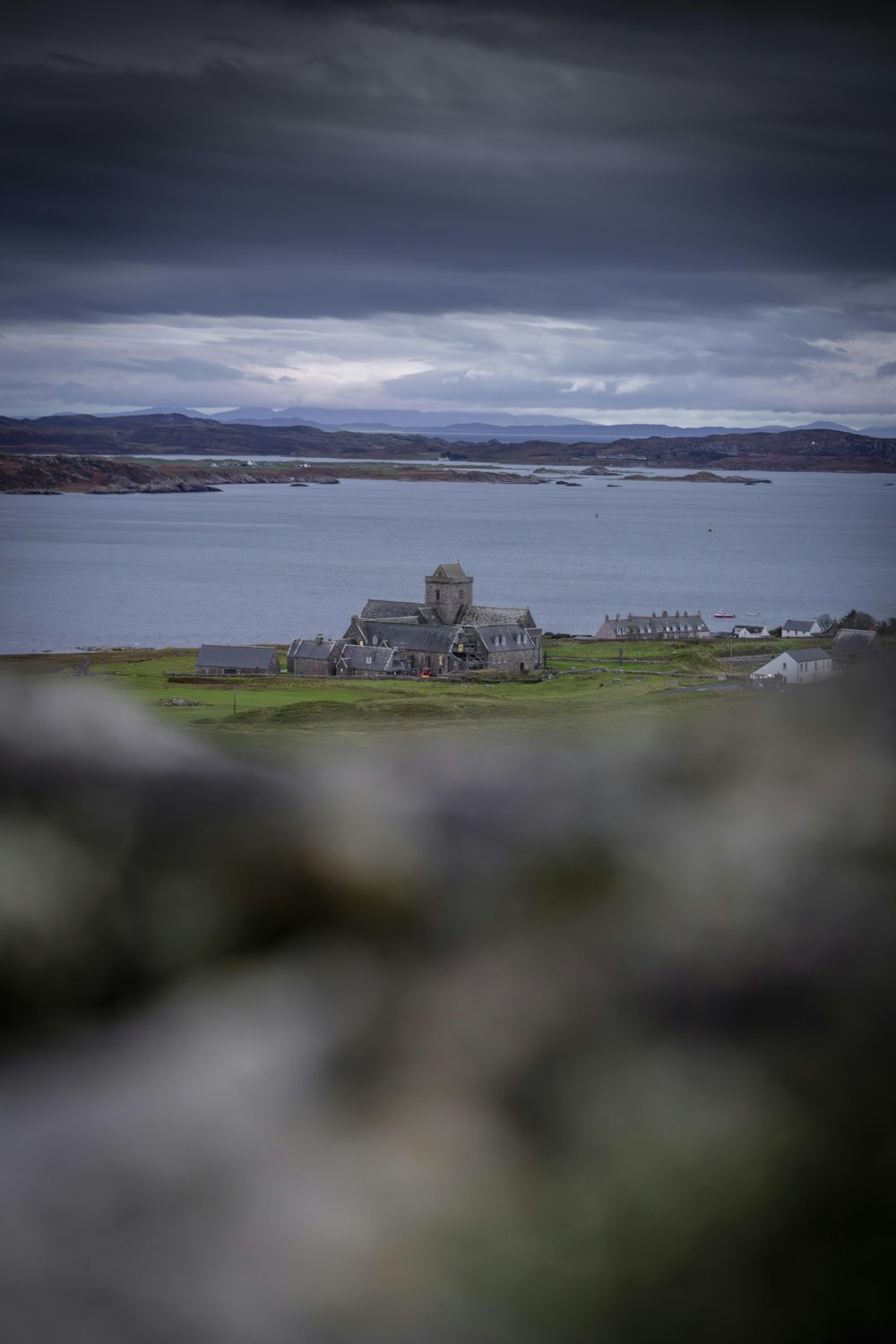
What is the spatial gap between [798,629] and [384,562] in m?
46.4

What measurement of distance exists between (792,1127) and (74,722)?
248cm

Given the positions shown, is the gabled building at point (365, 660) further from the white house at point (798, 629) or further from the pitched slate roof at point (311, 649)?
the white house at point (798, 629)

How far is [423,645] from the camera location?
166ft

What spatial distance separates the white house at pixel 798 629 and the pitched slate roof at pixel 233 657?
1972 cm

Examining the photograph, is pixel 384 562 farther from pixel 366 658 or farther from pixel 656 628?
pixel 366 658

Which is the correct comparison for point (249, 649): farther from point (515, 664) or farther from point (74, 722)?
point (74, 722)

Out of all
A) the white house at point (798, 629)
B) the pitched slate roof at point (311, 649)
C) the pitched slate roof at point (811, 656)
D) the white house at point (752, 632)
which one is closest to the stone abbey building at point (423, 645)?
the pitched slate roof at point (311, 649)

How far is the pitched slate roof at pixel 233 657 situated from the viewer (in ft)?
134

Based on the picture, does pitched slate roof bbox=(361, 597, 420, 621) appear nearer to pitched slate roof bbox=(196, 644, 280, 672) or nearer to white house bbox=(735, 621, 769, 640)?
pitched slate roof bbox=(196, 644, 280, 672)

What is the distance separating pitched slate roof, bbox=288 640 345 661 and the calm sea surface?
1084cm

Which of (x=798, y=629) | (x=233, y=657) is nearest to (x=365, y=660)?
(x=233, y=657)

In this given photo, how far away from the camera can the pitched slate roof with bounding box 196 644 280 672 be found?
4094cm

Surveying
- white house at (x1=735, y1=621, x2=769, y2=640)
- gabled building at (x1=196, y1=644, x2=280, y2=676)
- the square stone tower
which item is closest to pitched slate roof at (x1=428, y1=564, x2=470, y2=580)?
the square stone tower

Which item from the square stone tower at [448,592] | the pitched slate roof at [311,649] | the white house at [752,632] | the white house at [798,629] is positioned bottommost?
the pitched slate roof at [311,649]
